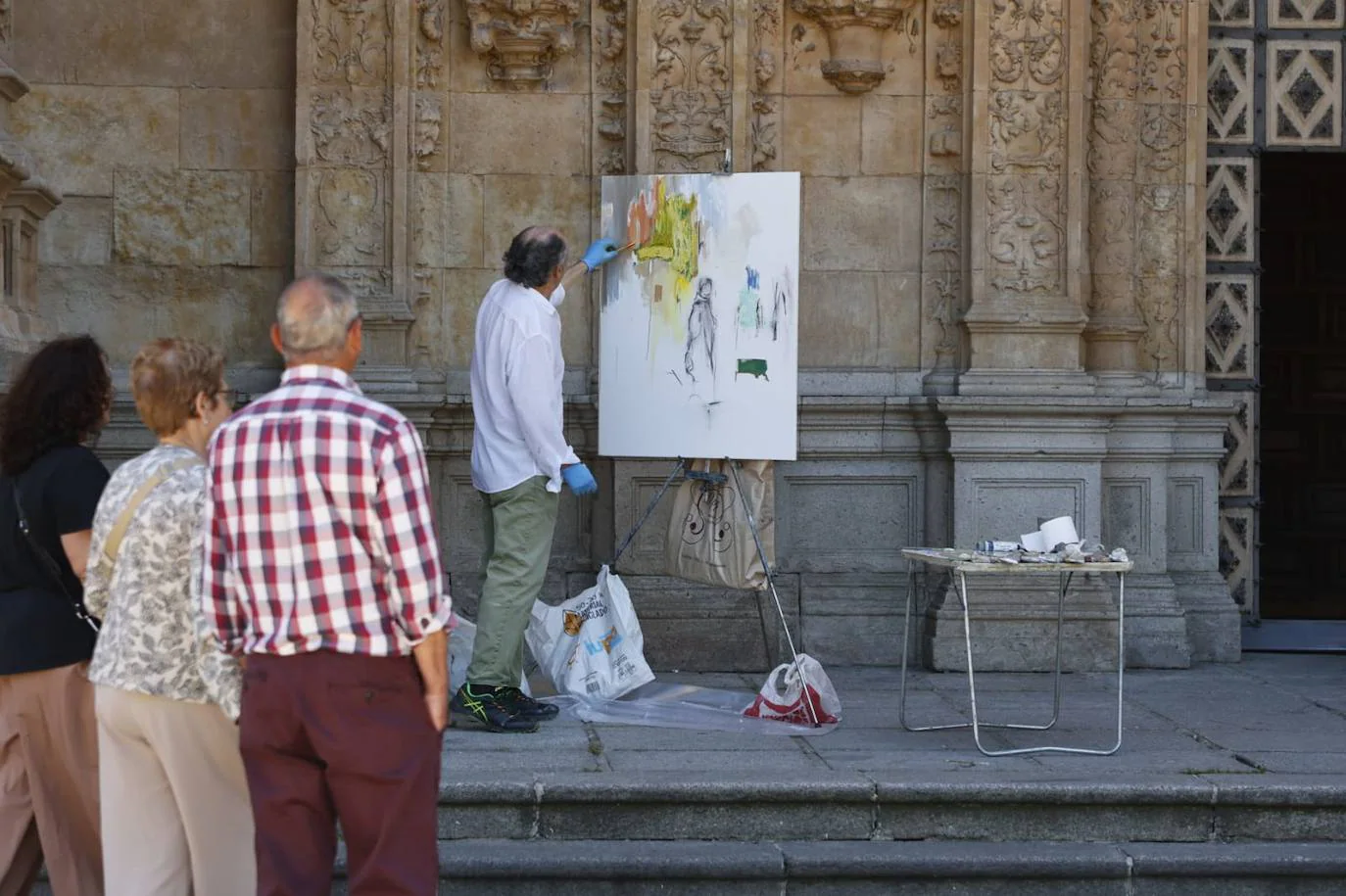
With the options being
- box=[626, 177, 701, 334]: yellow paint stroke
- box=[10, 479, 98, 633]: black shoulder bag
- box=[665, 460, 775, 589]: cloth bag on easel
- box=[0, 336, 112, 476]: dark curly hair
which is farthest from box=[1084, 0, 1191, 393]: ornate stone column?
box=[10, 479, 98, 633]: black shoulder bag

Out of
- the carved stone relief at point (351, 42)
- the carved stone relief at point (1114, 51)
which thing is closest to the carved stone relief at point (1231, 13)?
the carved stone relief at point (1114, 51)

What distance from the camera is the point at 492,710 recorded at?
274 inches

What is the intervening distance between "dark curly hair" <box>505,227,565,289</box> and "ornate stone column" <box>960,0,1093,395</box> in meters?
2.69

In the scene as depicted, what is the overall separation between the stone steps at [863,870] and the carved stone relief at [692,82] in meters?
3.99

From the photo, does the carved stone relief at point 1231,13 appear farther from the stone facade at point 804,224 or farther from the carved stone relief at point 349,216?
the carved stone relief at point 349,216

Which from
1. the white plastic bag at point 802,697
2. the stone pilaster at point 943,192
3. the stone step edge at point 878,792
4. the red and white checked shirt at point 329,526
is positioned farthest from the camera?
the stone pilaster at point 943,192

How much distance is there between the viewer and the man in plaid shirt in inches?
149

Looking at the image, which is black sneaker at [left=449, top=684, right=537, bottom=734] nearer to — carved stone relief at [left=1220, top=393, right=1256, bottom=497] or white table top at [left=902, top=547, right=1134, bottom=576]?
white table top at [left=902, top=547, right=1134, bottom=576]

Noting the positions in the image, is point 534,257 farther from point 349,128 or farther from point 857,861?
point 857,861

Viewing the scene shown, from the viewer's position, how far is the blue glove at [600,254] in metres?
7.75

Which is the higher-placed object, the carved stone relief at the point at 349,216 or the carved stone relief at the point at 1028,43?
the carved stone relief at the point at 1028,43

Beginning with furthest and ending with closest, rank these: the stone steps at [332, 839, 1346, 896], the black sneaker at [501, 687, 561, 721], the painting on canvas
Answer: the painting on canvas → the black sneaker at [501, 687, 561, 721] → the stone steps at [332, 839, 1346, 896]

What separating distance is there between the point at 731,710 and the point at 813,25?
11.7ft

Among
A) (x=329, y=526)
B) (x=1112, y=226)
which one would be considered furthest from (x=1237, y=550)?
(x=329, y=526)
